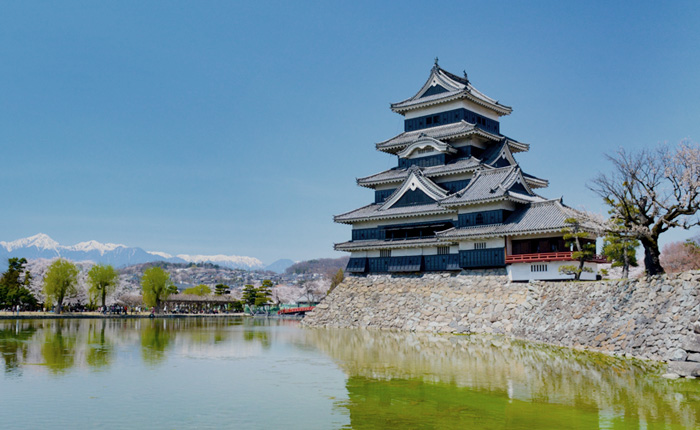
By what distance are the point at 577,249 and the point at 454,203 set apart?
27.9 feet

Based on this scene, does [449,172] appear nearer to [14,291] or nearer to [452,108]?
[452,108]

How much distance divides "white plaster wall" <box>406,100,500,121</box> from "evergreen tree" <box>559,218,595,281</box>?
1558cm

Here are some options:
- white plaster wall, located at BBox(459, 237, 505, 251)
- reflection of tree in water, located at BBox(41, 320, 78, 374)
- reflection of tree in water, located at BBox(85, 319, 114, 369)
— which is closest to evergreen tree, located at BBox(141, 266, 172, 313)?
reflection of tree in water, located at BBox(41, 320, 78, 374)

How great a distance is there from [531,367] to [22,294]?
67.4 metres

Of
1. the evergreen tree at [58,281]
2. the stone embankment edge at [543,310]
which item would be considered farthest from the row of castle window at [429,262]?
the evergreen tree at [58,281]

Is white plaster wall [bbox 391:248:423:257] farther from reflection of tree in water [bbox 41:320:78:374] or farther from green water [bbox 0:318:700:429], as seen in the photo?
reflection of tree in water [bbox 41:320:78:374]

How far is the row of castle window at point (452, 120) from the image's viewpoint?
45562 mm

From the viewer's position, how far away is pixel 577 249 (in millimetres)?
33656

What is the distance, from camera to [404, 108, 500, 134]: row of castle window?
149ft

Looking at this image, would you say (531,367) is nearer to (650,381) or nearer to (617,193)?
(650,381)

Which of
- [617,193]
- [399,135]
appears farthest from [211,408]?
[399,135]

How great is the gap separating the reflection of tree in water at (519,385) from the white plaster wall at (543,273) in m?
9.26

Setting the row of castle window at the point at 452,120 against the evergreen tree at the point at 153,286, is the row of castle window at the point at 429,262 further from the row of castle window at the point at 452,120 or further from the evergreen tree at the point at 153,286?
the evergreen tree at the point at 153,286

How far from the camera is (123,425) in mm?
11531
